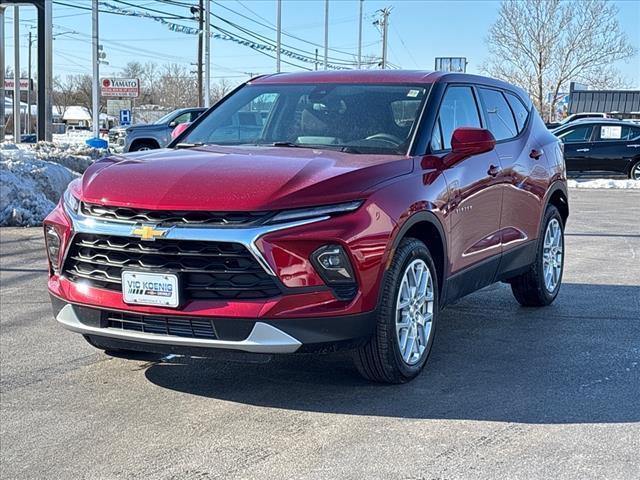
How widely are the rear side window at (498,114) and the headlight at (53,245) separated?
3.19m

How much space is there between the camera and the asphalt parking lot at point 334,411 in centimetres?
381

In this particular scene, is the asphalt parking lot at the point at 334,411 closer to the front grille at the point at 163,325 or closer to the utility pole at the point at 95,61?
the front grille at the point at 163,325

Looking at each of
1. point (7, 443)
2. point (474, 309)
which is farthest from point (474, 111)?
point (7, 443)

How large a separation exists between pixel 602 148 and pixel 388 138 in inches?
733

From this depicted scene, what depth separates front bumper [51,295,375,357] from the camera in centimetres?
418

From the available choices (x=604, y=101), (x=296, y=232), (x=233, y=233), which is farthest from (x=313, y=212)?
(x=604, y=101)

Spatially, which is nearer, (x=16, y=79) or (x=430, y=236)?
(x=430, y=236)

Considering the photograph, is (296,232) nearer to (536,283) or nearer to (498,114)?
(498,114)

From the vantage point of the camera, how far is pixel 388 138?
529 cm

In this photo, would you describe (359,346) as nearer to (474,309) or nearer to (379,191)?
(379,191)

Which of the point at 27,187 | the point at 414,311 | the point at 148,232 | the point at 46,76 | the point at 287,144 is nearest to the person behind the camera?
the point at 148,232

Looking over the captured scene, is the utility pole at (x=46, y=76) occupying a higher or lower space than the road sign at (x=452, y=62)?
lower

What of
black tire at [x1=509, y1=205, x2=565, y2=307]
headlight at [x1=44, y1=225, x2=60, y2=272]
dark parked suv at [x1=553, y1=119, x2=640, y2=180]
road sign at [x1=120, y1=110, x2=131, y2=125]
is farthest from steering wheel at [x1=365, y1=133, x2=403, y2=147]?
road sign at [x1=120, y1=110, x2=131, y2=125]

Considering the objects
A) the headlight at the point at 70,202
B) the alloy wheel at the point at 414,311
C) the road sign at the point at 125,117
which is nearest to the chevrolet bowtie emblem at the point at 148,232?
the headlight at the point at 70,202
